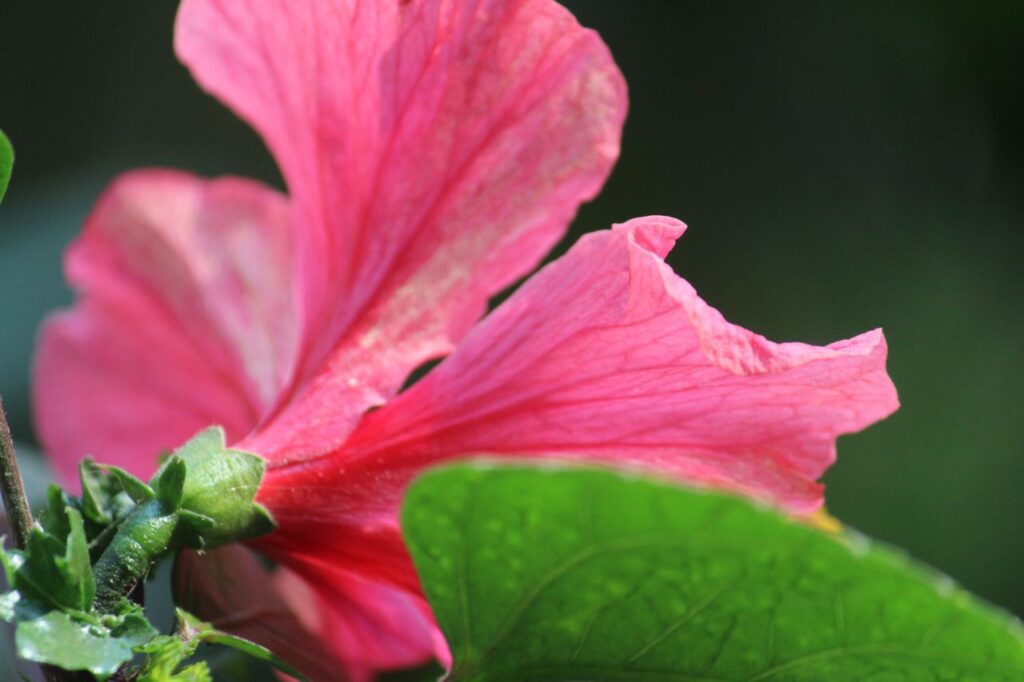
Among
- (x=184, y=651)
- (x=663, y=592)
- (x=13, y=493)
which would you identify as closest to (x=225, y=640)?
(x=184, y=651)

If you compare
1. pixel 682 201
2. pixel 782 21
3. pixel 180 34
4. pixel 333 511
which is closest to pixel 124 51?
pixel 682 201

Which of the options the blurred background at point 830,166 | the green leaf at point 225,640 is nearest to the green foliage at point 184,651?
the green leaf at point 225,640

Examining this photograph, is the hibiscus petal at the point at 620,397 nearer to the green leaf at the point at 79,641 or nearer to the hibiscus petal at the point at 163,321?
the green leaf at the point at 79,641

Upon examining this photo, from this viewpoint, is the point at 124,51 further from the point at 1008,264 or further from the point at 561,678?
the point at 561,678

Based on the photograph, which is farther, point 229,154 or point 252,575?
point 229,154

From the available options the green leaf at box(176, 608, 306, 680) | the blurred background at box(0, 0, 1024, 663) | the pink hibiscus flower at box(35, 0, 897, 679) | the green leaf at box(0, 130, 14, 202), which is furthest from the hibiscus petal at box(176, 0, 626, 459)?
the blurred background at box(0, 0, 1024, 663)

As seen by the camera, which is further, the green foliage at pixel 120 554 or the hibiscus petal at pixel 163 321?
the hibiscus petal at pixel 163 321
